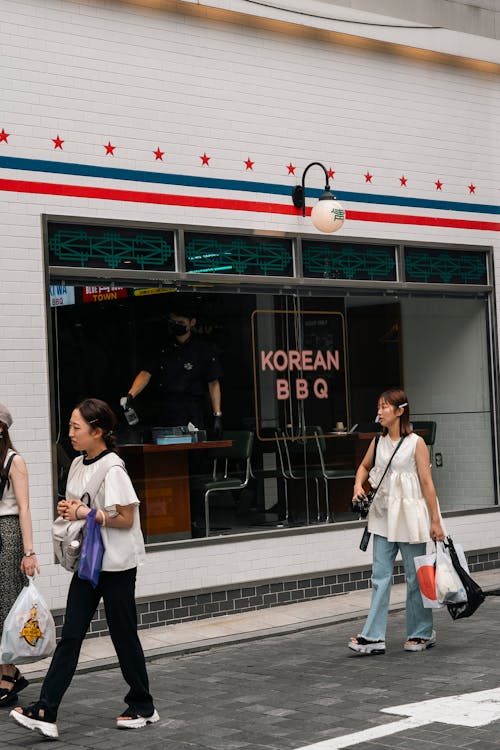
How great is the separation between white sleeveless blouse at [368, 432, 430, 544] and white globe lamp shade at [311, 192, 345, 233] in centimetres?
289

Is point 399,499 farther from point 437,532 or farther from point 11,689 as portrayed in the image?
point 11,689

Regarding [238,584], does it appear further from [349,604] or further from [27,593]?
[27,593]

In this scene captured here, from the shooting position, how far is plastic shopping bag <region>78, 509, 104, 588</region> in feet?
22.6

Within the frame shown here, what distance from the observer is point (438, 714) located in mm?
6938

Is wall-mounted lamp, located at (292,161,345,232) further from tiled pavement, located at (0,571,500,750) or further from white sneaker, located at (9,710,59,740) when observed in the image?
white sneaker, located at (9,710,59,740)

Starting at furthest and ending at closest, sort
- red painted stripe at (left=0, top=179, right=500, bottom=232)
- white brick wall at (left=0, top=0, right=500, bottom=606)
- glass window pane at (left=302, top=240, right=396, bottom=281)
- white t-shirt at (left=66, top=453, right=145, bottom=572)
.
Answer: glass window pane at (left=302, top=240, right=396, bottom=281), red painted stripe at (left=0, top=179, right=500, bottom=232), white brick wall at (left=0, top=0, right=500, bottom=606), white t-shirt at (left=66, top=453, right=145, bottom=572)

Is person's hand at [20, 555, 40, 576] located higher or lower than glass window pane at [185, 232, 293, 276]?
lower

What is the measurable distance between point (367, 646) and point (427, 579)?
639 mm

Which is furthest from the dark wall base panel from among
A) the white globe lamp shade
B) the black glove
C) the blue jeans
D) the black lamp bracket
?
the black lamp bracket

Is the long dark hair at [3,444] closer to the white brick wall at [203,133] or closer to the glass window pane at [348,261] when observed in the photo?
the white brick wall at [203,133]

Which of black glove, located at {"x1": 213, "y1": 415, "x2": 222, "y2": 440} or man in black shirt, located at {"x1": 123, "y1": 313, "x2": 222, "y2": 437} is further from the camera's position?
black glove, located at {"x1": 213, "y1": 415, "x2": 222, "y2": 440}

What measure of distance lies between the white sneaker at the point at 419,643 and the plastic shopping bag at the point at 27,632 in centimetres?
283

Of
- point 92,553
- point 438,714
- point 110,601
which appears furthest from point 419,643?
point 92,553

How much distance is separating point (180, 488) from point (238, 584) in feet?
3.22
